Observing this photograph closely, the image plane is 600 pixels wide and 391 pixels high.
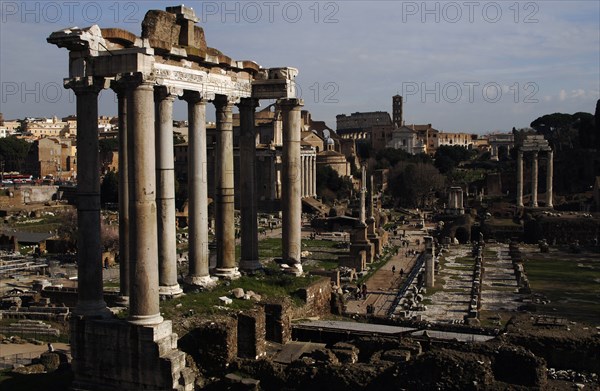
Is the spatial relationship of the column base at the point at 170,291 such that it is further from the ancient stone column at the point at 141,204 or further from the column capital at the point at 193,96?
the column capital at the point at 193,96

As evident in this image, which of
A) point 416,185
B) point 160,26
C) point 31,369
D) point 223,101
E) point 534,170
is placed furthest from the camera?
point 416,185

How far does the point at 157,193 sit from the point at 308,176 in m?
72.9

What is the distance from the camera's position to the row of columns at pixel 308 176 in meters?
86.9

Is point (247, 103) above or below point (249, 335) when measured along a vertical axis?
above

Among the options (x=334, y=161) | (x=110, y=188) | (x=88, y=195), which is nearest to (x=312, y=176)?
(x=334, y=161)

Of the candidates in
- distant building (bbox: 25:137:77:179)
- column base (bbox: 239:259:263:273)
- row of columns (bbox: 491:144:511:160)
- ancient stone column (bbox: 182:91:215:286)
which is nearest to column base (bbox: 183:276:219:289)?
ancient stone column (bbox: 182:91:215:286)

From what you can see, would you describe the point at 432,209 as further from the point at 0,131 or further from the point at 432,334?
the point at 0,131

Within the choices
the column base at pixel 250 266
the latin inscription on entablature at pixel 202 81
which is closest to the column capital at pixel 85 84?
the latin inscription on entablature at pixel 202 81

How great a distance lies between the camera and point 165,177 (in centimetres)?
1541

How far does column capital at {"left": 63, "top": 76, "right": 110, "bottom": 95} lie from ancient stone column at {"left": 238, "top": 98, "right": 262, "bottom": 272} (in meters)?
5.77

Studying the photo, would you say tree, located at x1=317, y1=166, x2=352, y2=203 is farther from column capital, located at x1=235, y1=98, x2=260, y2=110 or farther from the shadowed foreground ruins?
the shadowed foreground ruins

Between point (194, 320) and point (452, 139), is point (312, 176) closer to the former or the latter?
point (194, 320)

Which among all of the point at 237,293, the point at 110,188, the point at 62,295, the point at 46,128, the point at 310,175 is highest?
the point at 46,128

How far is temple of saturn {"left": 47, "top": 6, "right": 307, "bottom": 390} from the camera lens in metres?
13.0
